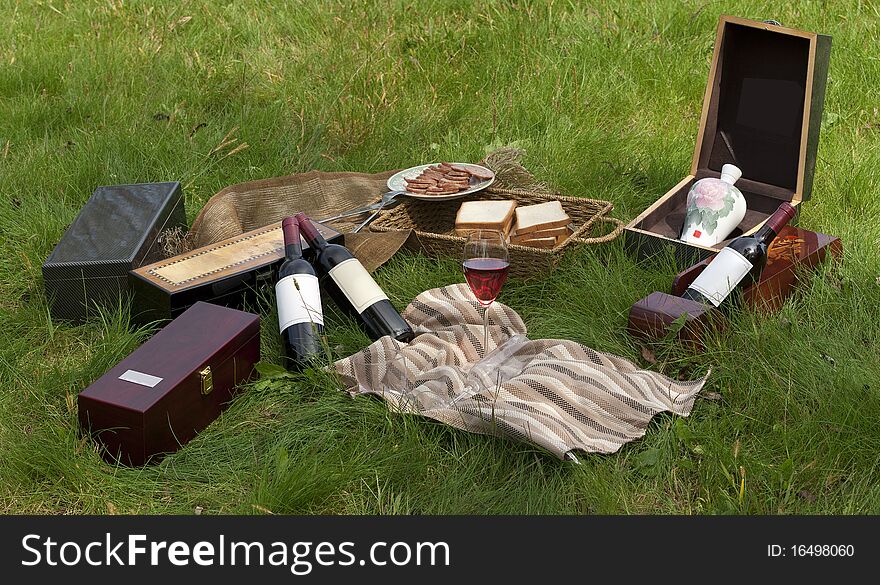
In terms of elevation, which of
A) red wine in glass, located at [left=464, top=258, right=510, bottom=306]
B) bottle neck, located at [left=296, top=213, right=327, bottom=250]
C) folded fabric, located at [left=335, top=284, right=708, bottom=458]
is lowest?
folded fabric, located at [left=335, top=284, right=708, bottom=458]

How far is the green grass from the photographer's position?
278 centimetres

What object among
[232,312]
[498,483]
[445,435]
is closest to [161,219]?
[232,312]

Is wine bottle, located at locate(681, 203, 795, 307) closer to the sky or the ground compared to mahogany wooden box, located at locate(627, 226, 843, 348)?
closer to the sky

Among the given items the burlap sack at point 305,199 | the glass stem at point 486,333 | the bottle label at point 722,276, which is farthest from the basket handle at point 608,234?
the glass stem at point 486,333

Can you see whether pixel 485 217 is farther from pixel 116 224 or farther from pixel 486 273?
pixel 116 224

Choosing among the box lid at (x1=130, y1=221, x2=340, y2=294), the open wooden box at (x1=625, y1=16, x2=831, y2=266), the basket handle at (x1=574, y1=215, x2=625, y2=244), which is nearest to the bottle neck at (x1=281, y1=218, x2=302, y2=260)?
the box lid at (x1=130, y1=221, x2=340, y2=294)

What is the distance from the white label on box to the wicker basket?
148 centimetres

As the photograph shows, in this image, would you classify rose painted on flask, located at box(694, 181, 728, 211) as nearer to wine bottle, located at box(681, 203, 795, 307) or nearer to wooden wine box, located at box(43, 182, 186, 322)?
wine bottle, located at box(681, 203, 795, 307)

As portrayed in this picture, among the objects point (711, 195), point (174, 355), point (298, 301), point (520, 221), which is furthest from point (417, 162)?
point (174, 355)

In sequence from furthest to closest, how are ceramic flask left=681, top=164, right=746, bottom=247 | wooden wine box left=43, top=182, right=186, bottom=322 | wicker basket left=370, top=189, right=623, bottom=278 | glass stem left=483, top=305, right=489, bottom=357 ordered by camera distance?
ceramic flask left=681, top=164, right=746, bottom=247 → wicker basket left=370, top=189, right=623, bottom=278 → wooden wine box left=43, top=182, right=186, bottom=322 → glass stem left=483, top=305, right=489, bottom=357

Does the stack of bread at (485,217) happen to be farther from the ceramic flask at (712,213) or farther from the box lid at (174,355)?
the box lid at (174,355)

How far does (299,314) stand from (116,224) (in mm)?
1217

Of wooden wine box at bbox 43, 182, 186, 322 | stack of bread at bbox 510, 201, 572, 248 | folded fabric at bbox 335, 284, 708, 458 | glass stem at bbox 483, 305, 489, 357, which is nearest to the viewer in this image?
folded fabric at bbox 335, 284, 708, 458

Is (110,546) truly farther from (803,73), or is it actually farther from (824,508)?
(803,73)
